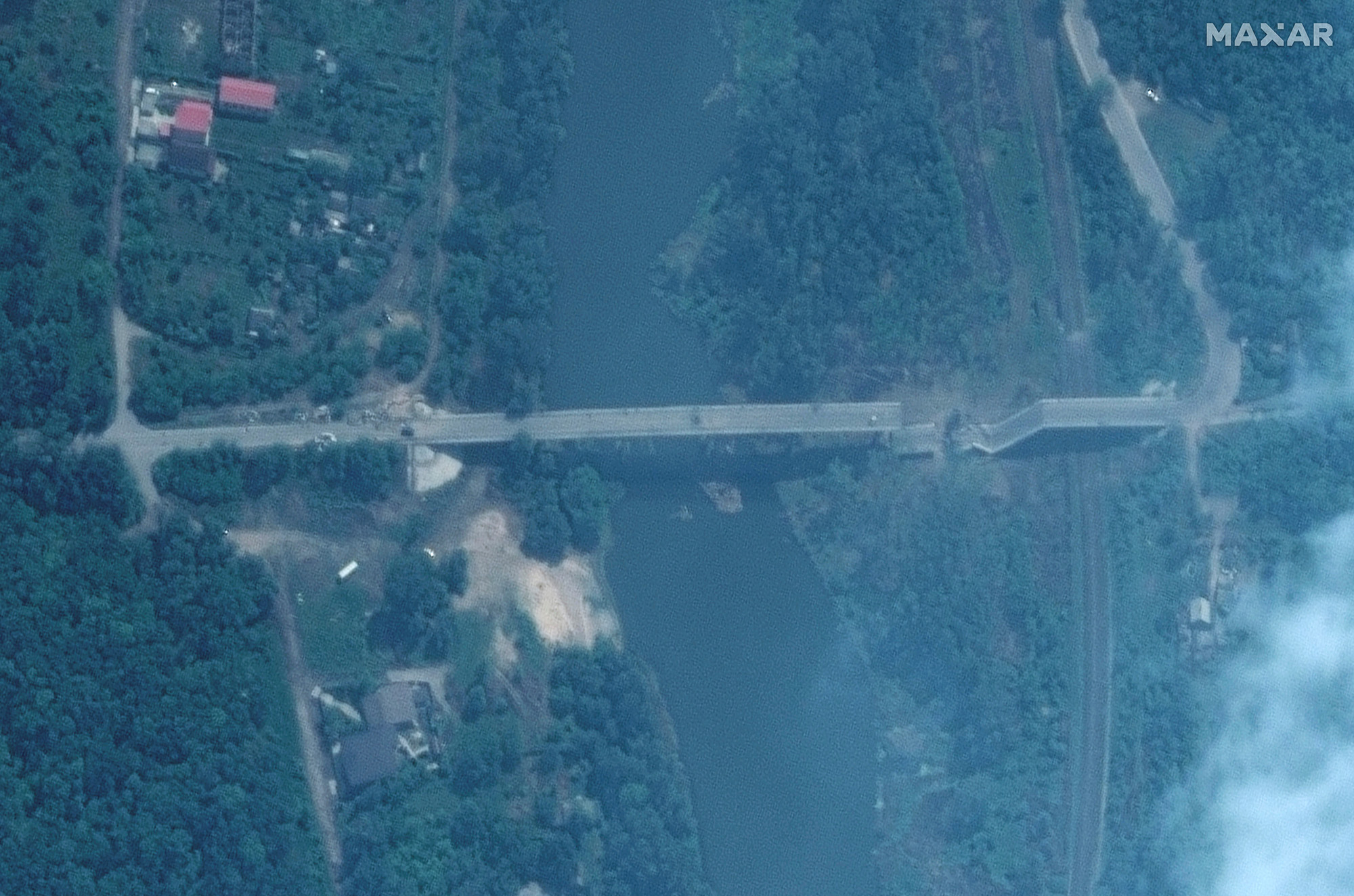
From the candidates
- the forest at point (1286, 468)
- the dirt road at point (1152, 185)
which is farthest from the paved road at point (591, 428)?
the dirt road at point (1152, 185)

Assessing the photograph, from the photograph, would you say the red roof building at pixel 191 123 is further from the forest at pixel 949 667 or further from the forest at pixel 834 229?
the forest at pixel 949 667

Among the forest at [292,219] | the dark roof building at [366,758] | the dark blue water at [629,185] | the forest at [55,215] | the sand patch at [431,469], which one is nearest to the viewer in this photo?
the forest at [55,215]

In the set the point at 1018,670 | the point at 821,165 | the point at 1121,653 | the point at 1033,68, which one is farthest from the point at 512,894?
the point at 1033,68

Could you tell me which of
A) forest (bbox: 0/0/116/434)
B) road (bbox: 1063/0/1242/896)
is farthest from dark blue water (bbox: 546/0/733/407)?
forest (bbox: 0/0/116/434)

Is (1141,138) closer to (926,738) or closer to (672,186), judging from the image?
(672,186)

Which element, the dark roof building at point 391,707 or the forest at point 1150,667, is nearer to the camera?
the dark roof building at point 391,707

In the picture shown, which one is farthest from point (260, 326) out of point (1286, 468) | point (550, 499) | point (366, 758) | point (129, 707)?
point (1286, 468)

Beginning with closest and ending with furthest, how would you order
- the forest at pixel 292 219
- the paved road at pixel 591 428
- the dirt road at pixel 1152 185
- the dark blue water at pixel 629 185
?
the paved road at pixel 591 428, the forest at pixel 292 219, the dark blue water at pixel 629 185, the dirt road at pixel 1152 185
